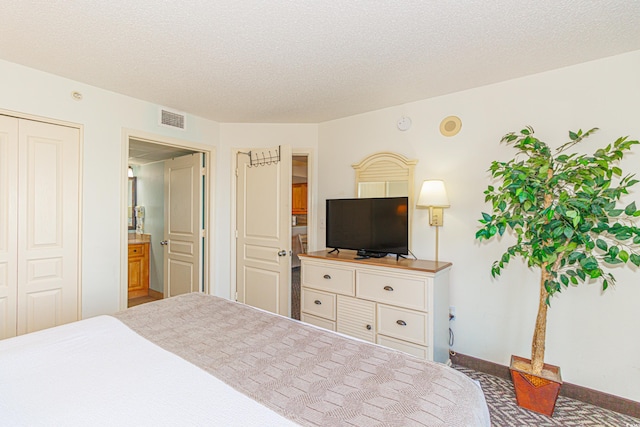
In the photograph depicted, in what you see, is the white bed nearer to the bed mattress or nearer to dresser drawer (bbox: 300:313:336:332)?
the bed mattress

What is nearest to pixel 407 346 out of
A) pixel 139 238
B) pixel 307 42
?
pixel 307 42

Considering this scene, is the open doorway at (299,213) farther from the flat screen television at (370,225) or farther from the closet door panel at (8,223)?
the closet door panel at (8,223)

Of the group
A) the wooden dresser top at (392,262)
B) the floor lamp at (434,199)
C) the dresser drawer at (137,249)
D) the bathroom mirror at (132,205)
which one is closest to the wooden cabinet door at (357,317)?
the wooden dresser top at (392,262)

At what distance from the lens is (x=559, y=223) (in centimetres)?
191

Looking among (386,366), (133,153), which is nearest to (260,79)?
(386,366)

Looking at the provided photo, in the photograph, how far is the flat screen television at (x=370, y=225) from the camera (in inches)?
109

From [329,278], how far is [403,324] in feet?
2.52

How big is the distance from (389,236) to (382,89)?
127 centimetres

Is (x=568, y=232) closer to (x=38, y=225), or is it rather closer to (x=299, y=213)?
(x=38, y=225)

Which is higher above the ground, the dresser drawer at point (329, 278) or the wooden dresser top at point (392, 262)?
the wooden dresser top at point (392, 262)

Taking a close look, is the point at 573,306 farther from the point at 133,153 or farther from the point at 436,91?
the point at 133,153

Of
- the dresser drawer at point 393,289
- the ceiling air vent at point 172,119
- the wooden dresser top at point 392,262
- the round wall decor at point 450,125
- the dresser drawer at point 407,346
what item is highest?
the ceiling air vent at point 172,119

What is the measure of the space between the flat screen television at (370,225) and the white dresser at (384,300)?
0.43 ft

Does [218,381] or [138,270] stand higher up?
[218,381]
